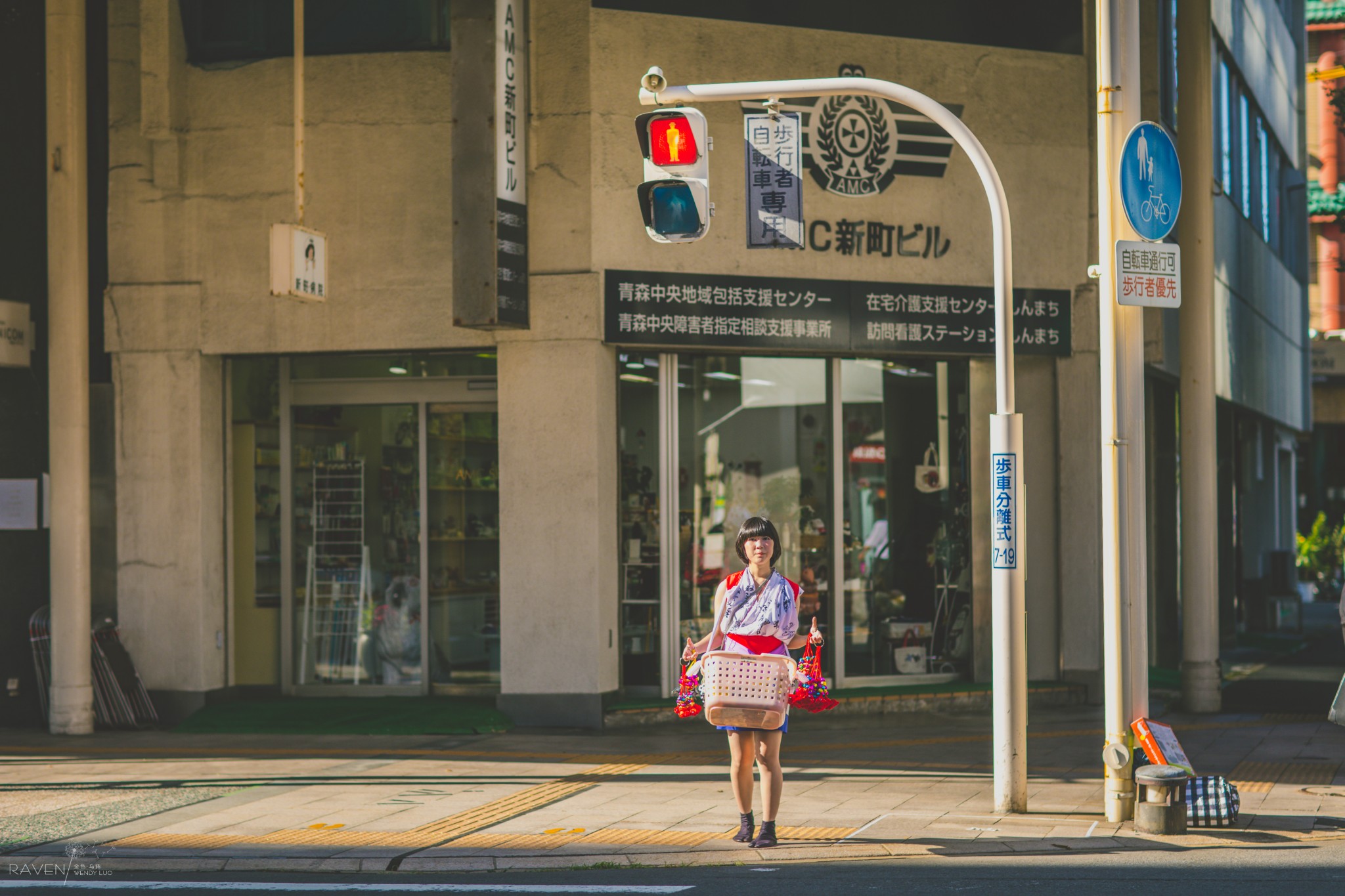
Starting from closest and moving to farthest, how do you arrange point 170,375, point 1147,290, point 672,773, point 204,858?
point 204,858, point 1147,290, point 672,773, point 170,375

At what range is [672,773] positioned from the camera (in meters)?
10.5

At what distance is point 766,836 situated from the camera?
809cm

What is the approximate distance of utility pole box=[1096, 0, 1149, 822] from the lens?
8484 mm

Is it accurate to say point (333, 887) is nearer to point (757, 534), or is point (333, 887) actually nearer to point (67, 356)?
point (757, 534)

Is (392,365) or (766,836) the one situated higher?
(392,365)

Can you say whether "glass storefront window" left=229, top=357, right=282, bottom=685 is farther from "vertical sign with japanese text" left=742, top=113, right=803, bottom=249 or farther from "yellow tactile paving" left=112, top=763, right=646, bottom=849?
"vertical sign with japanese text" left=742, top=113, right=803, bottom=249

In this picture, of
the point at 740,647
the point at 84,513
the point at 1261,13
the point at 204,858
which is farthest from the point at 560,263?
the point at 1261,13

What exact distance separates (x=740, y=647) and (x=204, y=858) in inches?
123

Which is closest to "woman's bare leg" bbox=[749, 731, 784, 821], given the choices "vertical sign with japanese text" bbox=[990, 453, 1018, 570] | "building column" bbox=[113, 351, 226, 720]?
"vertical sign with japanese text" bbox=[990, 453, 1018, 570]

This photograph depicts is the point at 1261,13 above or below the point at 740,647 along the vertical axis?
above

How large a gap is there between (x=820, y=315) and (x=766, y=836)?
623 centimetres

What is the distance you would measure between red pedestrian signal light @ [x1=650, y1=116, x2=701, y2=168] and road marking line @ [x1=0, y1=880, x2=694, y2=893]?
13.7ft

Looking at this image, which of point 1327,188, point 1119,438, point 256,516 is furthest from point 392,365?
point 1327,188

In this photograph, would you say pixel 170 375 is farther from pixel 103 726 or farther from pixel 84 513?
pixel 103 726
